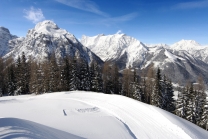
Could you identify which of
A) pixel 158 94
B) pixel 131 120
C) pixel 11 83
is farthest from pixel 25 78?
pixel 131 120

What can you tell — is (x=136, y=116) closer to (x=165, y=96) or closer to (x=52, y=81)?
(x=165, y=96)

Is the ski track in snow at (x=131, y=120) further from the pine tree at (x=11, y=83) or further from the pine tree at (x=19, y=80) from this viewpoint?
the pine tree at (x=11, y=83)

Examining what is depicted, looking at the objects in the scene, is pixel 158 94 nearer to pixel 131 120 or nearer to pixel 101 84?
pixel 101 84

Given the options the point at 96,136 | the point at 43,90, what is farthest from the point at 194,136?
the point at 43,90

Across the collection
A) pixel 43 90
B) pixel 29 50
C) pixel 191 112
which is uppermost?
pixel 29 50

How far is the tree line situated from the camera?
3416cm

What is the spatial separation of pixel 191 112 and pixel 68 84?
27.9 meters

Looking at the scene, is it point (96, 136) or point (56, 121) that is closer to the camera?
point (96, 136)

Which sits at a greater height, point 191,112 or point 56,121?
point 56,121

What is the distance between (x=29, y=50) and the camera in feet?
573

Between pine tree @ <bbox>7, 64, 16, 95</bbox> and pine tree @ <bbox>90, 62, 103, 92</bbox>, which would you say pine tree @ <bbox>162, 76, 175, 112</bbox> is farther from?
pine tree @ <bbox>7, 64, 16, 95</bbox>

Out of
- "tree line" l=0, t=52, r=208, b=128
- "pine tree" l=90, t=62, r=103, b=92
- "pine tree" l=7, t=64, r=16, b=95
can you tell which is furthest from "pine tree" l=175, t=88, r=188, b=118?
"pine tree" l=7, t=64, r=16, b=95

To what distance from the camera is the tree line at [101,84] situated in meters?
34.2

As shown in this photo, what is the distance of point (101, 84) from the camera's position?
43.5 m
